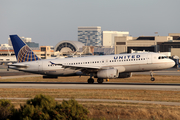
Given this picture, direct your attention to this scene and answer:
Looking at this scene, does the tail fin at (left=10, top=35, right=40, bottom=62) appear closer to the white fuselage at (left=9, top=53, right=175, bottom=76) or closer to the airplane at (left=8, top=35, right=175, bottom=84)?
the airplane at (left=8, top=35, right=175, bottom=84)

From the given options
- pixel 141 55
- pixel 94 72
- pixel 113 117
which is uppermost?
pixel 141 55

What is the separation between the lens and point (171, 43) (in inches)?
6171

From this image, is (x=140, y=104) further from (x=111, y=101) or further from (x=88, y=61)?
(x=88, y=61)

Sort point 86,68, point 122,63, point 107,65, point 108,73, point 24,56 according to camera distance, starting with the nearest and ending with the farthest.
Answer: point 108,73 < point 86,68 < point 122,63 < point 107,65 < point 24,56

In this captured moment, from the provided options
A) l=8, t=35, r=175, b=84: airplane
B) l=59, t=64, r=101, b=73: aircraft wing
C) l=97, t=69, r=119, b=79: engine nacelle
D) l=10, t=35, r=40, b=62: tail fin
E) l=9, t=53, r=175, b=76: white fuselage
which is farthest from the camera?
l=10, t=35, r=40, b=62: tail fin

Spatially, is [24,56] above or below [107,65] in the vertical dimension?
above

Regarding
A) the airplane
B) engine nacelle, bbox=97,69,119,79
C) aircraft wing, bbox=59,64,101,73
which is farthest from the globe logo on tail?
engine nacelle, bbox=97,69,119,79

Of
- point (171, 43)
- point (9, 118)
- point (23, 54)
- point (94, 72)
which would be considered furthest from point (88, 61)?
point (171, 43)

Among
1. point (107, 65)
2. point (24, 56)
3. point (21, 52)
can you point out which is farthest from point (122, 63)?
point (21, 52)

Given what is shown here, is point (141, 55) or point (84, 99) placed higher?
point (141, 55)

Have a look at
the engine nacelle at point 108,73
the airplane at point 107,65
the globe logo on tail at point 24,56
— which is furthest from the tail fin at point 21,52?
the engine nacelle at point 108,73

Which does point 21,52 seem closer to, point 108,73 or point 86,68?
point 86,68

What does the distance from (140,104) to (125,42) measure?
14516cm

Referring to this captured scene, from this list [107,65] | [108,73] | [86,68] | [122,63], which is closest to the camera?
[108,73]
